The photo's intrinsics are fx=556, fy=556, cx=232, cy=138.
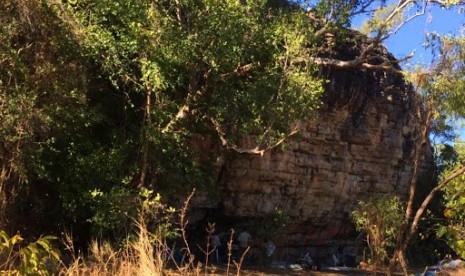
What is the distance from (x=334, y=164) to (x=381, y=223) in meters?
9.78

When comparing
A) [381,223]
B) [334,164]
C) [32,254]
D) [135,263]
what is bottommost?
[135,263]

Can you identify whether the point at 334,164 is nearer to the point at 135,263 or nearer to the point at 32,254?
the point at 135,263

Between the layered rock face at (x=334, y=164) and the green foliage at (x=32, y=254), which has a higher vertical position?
the layered rock face at (x=334, y=164)

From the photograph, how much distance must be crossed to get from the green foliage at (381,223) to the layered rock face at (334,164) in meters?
5.89

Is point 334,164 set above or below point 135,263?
above

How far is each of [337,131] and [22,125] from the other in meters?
15.6

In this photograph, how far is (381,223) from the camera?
39.4 ft

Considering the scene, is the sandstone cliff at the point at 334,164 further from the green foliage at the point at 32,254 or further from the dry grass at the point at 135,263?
the green foliage at the point at 32,254

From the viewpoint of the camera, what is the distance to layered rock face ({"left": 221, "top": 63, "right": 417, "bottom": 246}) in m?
19.2

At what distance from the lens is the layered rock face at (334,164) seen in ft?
63.1

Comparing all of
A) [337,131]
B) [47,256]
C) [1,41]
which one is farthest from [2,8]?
[337,131]

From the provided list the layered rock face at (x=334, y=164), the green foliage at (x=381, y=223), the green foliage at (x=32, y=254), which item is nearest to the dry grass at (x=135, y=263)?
the green foliage at (x=32, y=254)

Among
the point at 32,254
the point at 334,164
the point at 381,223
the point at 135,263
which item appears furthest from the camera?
the point at 334,164

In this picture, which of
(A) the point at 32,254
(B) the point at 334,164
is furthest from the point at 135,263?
(B) the point at 334,164
